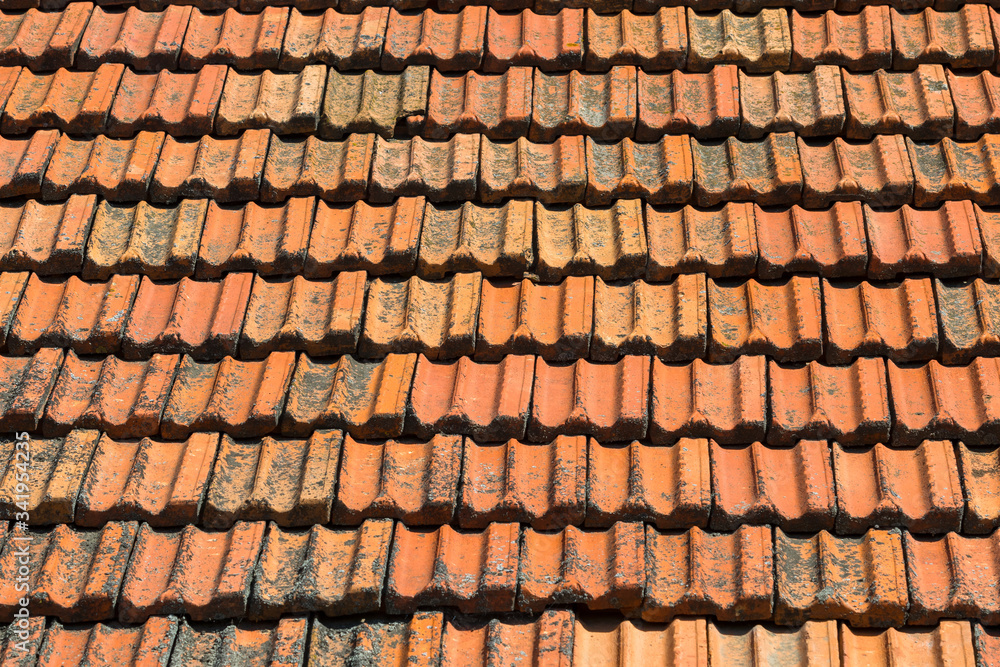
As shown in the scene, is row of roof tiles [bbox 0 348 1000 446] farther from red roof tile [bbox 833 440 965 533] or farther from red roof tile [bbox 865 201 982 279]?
red roof tile [bbox 865 201 982 279]

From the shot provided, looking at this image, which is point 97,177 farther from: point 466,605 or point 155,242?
point 466,605

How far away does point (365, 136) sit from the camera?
3.32m

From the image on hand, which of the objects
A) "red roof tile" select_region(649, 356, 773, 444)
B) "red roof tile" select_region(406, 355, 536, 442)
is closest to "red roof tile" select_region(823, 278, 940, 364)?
"red roof tile" select_region(649, 356, 773, 444)

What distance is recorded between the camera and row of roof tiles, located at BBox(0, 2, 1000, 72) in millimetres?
3424

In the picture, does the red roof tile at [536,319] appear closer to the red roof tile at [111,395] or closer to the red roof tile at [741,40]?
the red roof tile at [111,395]

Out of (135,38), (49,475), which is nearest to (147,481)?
(49,475)

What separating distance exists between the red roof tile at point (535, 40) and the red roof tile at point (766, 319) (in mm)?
1081

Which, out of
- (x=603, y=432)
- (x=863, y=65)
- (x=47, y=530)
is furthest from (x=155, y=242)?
(x=863, y=65)

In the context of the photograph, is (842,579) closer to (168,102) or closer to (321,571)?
(321,571)

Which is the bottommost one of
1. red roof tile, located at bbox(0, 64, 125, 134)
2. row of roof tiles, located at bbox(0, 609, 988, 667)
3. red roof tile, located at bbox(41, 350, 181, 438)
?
row of roof tiles, located at bbox(0, 609, 988, 667)

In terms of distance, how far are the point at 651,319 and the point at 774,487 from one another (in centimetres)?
62

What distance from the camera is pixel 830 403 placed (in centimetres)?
270

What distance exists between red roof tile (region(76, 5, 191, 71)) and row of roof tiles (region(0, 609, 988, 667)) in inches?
83.0

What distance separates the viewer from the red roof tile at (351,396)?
8.95ft
